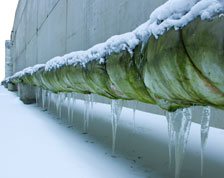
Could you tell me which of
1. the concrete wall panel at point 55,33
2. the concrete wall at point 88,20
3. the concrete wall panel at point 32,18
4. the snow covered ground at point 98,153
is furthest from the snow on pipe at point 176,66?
the concrete wall panel at point 32,18

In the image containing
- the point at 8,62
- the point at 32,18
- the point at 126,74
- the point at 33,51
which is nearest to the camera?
the point at 126,74

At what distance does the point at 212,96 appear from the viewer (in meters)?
0.72

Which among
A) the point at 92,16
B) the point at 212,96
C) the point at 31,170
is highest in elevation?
the point at 92,16

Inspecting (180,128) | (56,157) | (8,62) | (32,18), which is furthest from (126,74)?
(8,62)

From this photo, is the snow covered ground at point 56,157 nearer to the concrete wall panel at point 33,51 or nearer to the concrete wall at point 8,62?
the concrete wall panel at point 33,51

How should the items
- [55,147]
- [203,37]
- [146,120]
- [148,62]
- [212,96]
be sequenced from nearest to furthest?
1. [203,37]
2. [212,96]
3. [148,62]
4. [55,147]
5. [146,120]

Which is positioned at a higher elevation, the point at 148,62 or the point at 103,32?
the point at 103,32

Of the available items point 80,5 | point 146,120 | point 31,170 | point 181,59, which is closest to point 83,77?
point 31,170

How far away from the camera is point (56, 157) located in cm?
189

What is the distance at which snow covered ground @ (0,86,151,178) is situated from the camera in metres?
1.57

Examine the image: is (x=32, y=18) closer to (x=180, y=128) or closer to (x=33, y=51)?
(x=33, y=51)

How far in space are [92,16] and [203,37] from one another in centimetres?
295

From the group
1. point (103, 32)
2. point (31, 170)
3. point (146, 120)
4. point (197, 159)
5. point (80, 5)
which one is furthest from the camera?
point (80, 5)

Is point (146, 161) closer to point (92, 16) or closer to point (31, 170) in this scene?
point (31, 170)
